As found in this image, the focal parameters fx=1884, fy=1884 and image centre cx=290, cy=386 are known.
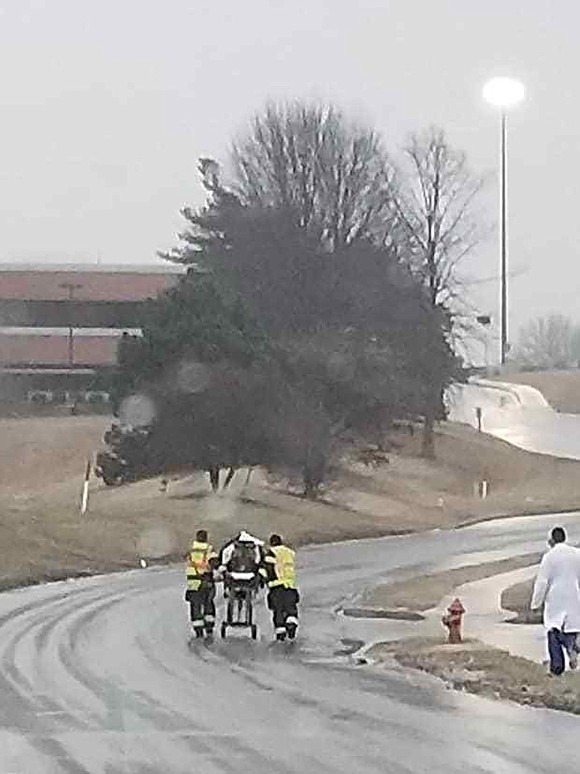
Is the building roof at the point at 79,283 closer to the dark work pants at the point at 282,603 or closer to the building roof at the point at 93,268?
the building roof at the point at 93,268

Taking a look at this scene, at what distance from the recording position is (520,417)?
102 meters

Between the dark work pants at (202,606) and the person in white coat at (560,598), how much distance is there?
776 centimetres

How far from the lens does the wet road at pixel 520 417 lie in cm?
9044

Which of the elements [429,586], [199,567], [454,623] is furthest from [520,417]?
[454,623]

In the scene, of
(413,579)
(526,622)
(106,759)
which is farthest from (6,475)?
(106,759)

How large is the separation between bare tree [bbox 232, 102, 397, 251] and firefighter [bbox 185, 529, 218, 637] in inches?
2206

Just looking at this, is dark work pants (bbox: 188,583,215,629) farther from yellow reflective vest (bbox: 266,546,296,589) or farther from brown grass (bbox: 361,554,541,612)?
brown grass (bbox: 361,554,541,612)

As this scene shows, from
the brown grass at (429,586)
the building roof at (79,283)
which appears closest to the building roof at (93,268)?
the building roof at (79,283)

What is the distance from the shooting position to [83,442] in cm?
8044

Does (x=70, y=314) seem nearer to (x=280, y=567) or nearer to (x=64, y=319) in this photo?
(x=64, y=319)

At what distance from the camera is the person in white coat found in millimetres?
19234

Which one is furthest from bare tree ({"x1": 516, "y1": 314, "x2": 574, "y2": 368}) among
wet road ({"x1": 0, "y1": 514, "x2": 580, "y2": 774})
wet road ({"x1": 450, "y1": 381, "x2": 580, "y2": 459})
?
wet road ({"x1": 0, "y1": 514, "x2": 580, "y2": 774})

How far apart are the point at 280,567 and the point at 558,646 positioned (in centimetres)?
721

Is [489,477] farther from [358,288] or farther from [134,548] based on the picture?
[134,548]
